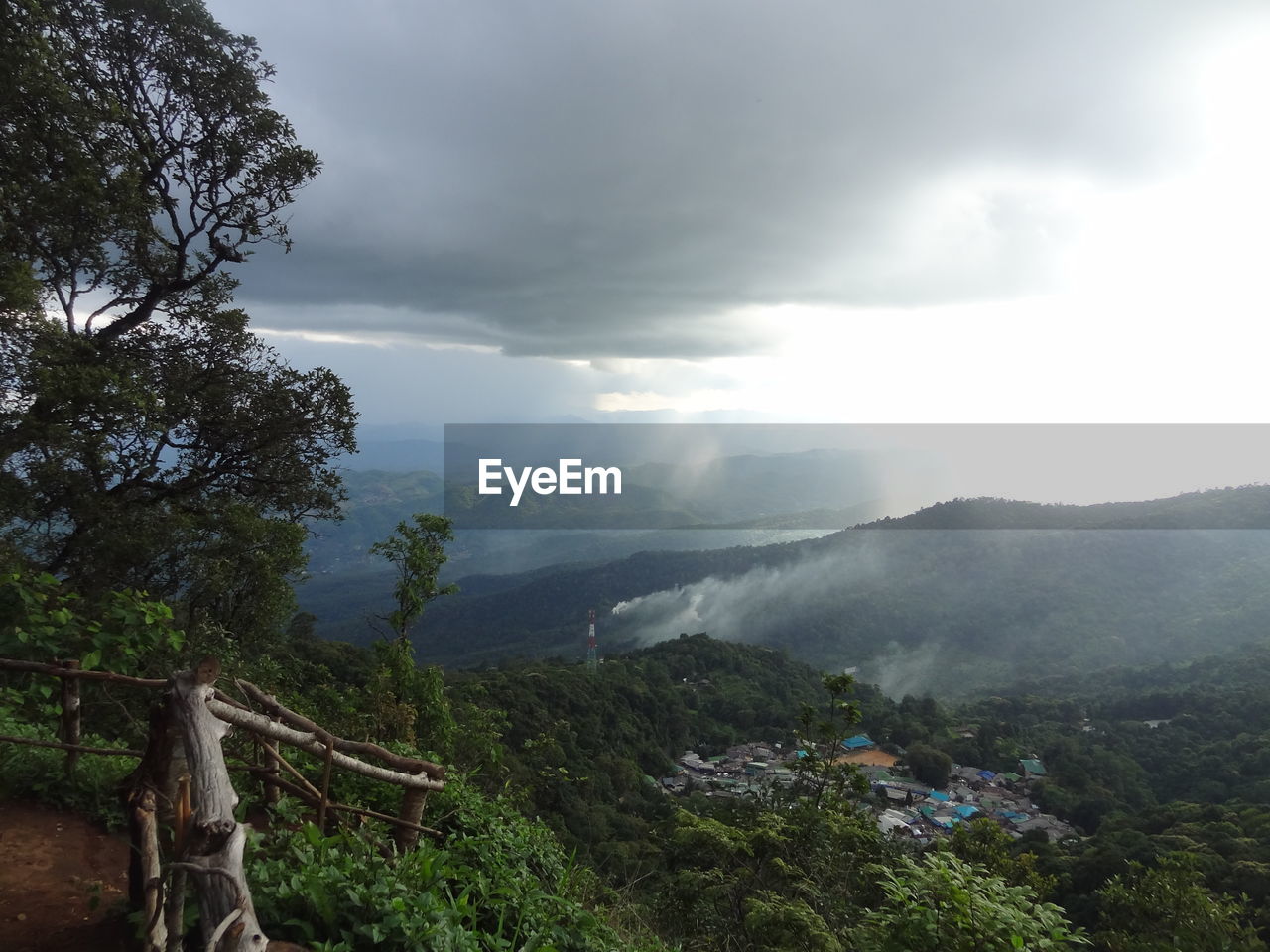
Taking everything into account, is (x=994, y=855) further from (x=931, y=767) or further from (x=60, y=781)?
(x=931, y=767)

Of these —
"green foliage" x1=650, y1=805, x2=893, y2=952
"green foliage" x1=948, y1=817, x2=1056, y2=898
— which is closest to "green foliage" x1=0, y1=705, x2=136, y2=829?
"green foliage" x1=650, y1=805, x2=893, y2=952

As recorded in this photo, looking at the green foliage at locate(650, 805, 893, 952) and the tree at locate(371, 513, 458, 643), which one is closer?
the green foliage at locate(650, 805, 893, 952)

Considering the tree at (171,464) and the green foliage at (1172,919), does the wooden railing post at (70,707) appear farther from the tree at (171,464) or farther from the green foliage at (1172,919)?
the green foliage at (1172,919)

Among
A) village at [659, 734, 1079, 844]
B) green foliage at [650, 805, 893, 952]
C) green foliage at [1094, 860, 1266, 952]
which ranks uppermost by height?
green foliage at [650, 805, 893, 952]

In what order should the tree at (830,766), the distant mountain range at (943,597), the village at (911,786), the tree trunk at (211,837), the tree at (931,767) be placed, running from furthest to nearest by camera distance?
the distant mountain range at (943,597)
the tree at (931,767)
the village at (911,786)
the tree at (830,766)
the tree trunk at (211,837)

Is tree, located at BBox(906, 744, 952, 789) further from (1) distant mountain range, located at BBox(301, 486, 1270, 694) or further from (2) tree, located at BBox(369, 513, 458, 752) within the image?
(2) tree, located at BBox(369, 513, 458, 752)

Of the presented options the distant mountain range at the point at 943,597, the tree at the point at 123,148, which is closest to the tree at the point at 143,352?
the tree at the point at 123,148

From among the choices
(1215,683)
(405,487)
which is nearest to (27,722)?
(1215,683)
